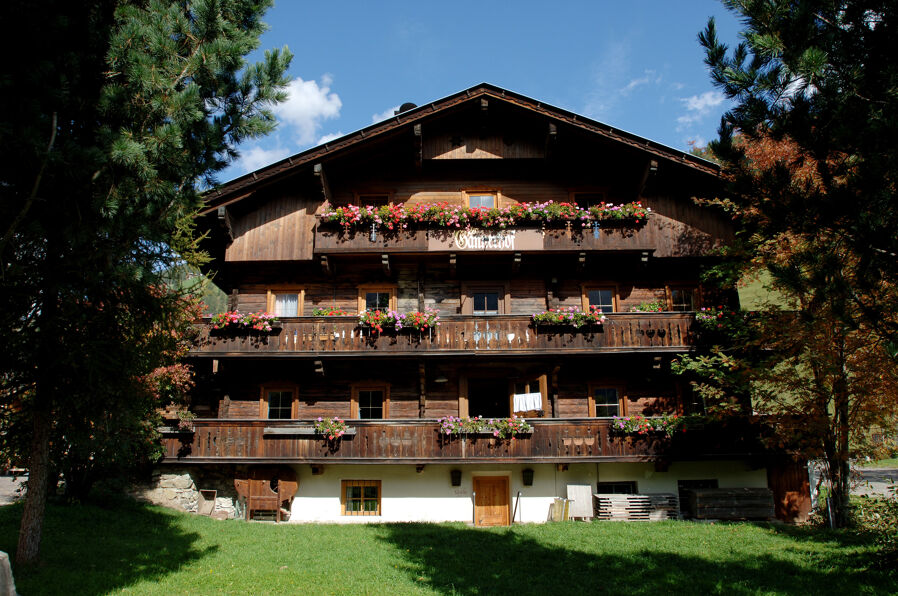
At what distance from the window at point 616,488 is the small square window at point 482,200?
9.54 m

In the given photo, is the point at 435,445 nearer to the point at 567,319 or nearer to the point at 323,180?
the point at 567,319

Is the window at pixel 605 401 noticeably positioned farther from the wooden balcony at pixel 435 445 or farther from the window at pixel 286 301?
the window at pixel 286 301

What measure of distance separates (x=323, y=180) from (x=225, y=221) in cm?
327

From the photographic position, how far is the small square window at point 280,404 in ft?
63.0

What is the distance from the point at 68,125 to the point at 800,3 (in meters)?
9.33

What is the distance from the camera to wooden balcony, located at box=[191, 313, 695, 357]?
18.0m

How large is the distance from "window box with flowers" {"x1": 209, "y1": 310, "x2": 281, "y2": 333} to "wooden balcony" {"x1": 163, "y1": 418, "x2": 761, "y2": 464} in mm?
2747

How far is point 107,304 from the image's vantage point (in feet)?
31.6

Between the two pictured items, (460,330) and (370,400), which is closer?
(460,330)

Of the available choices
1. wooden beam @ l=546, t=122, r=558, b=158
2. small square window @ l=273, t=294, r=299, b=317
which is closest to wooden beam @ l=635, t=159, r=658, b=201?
wooden beam @ l=546, t=122, r=558, b=158

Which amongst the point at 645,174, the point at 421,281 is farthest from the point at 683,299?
the point at 421,281

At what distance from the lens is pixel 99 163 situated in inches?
304

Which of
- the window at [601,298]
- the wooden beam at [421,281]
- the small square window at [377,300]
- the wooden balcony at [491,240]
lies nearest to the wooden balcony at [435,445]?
the wooden beam at [421,281]

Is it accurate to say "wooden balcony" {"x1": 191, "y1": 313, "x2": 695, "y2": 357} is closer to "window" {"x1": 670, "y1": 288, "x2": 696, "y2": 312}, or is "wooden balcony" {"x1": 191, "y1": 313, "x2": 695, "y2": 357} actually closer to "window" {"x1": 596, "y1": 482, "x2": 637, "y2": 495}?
"window" {"x1": 670, "y1": 288, "x2": 696, "y2": 312}
